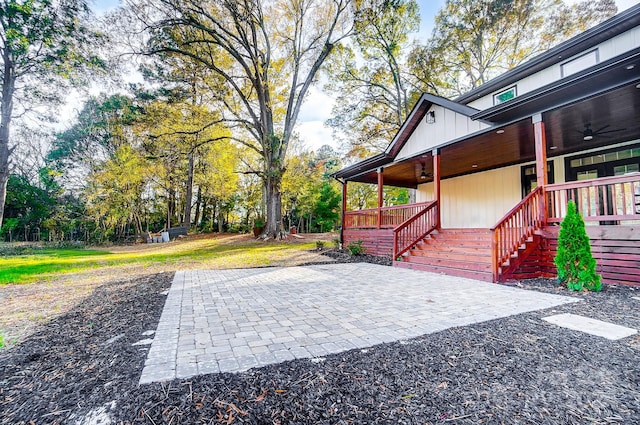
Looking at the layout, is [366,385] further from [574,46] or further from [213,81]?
[213,81]

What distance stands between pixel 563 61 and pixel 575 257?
7011 mm

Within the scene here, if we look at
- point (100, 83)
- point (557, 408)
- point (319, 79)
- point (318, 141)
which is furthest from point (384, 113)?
point (557, 408)

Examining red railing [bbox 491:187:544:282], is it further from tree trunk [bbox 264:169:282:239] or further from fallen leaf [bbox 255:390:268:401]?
tree trunk [bbox 264:169:282:239]

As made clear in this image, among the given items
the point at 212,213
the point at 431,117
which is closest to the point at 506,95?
the point at 431,117

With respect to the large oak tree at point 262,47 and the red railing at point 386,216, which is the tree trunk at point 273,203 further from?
the red railing at point 386,216

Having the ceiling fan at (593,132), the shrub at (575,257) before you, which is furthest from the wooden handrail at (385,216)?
the shrub at (575,257)

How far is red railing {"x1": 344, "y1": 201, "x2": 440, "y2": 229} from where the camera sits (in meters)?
9.65

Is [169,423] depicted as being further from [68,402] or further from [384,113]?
[384,113]

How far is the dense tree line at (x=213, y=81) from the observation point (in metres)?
11.4

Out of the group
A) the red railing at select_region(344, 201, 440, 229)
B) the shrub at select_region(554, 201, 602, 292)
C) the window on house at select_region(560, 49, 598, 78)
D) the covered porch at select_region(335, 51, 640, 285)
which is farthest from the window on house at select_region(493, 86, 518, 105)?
the shrub at select_region(554, 201, 602, 292)

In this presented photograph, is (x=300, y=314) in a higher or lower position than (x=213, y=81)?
lower

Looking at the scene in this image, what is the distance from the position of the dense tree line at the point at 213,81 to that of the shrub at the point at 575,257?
1182 centimetres

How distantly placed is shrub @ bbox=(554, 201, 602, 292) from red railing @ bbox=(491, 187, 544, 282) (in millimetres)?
823

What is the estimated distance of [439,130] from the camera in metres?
8.60
